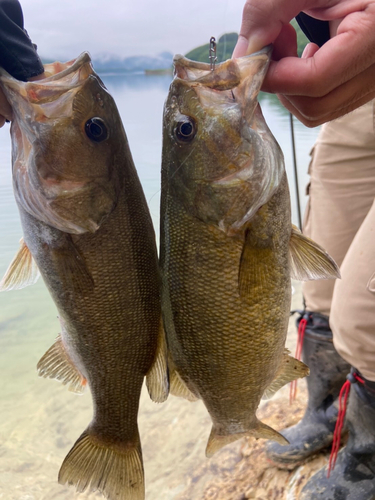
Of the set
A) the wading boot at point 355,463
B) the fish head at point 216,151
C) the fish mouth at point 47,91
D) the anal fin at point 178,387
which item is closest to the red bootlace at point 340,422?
the wading boot at point 355,463

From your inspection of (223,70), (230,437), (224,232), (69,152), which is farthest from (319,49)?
(230,437)

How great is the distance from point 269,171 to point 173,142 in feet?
0.92

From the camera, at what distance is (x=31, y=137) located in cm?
116

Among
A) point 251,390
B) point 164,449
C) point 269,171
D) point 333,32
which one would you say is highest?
point 333,32

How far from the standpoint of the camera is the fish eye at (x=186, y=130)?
3.84ft

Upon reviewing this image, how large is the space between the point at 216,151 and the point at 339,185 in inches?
52.9

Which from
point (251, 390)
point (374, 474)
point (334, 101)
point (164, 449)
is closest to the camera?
point (334, 101)

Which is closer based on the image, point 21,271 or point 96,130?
point 96,130

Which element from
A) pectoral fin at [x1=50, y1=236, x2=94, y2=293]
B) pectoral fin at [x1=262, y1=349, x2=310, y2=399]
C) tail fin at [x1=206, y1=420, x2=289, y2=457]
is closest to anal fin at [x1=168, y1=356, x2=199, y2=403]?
tail fin at [x1=206, y1=420, x2=289, y2=457]

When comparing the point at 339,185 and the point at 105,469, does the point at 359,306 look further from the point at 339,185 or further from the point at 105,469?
the point at 105,469

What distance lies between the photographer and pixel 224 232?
46.9 inches

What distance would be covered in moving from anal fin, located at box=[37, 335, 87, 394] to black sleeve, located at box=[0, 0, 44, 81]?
2.73 feet

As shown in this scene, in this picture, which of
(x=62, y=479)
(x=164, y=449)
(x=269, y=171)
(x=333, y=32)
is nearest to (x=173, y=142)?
(x=269, y=171)

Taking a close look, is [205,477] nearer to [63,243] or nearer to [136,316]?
[136,316]
